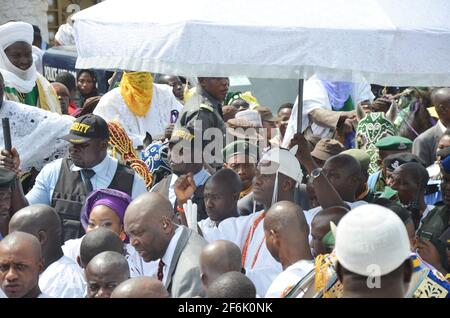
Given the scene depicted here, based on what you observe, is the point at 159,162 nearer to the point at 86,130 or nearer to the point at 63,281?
the point at 86,130

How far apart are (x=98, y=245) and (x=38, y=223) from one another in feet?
1.78

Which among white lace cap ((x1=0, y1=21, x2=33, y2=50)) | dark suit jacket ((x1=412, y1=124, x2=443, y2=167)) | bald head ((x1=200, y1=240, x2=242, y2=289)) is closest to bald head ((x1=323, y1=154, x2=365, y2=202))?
dark suit jacket ((x1=412, y1=124, x2=443, y2=167))

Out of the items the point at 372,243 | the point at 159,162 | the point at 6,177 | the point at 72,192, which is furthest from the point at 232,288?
the point at 159,162

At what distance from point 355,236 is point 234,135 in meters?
4.32

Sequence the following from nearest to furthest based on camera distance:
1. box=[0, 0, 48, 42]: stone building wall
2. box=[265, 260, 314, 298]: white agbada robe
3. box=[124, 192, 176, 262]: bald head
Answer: box=[265, 260, 314, 298]: white agbada robe
box=[124, 192, 176, 262]: bald head
box=[0, 0, 48, 42]: stone building wall

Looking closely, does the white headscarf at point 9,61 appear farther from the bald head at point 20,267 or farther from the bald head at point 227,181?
the bald head at point 20,267

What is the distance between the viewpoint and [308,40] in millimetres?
5367

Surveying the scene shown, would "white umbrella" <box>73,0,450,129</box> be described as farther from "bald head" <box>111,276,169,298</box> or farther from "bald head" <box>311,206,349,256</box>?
"bald head" <box>111,276,169,298</box>

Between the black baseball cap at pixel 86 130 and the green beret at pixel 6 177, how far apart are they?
1.72ft

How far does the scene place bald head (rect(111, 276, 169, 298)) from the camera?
14.1 ft

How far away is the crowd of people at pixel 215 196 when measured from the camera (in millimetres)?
4610

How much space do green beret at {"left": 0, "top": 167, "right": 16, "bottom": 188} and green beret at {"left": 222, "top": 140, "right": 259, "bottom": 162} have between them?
5.16ft
